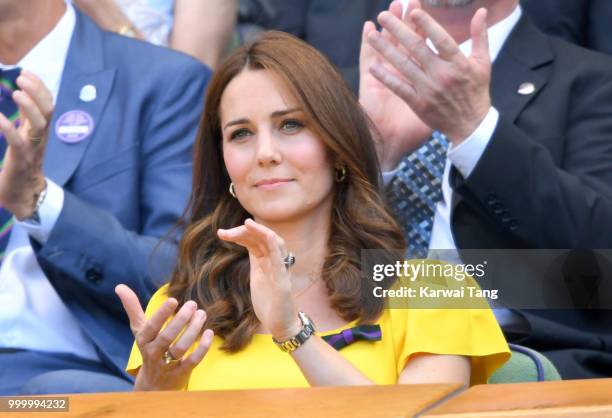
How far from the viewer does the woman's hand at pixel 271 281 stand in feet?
7.05

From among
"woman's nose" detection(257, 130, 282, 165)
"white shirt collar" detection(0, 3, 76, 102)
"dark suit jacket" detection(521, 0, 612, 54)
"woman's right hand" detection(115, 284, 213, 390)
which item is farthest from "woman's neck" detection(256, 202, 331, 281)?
"dark suit jacket" detection(521, 0, 612, 54)

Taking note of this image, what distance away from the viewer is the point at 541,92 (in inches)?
123

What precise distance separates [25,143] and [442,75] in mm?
933

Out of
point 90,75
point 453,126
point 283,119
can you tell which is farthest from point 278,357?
point 90,75

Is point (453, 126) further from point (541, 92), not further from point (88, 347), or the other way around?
point (88, 347)

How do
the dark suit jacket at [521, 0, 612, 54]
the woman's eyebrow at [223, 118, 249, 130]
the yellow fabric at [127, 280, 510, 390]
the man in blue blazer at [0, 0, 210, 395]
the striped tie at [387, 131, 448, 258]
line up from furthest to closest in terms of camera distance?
the dark suit jacket at [521, 0, 612, 54] → the striped tie at [387, 131, 448, 258] → the man in blue blazer at [0, 0, 210, 395] → the woman's eyebrow at [223, 118, 249, 130] → the yellow fabric at [127, 280, 510, 390]

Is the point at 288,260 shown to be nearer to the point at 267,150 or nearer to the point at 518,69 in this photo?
the point at 267,150

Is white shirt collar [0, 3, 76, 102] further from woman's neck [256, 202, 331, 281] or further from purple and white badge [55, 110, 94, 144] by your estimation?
woman's neck [256, 202, 331, 281]

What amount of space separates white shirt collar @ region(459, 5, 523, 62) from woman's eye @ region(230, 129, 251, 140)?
822 millimetres

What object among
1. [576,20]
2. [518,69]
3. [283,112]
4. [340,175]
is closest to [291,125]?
[283,112]

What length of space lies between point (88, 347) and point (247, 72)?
804 mm

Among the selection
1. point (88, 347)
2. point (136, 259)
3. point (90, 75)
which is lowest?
point (88, 347)

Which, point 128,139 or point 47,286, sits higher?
point 128,139

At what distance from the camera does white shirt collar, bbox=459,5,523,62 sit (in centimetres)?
327
